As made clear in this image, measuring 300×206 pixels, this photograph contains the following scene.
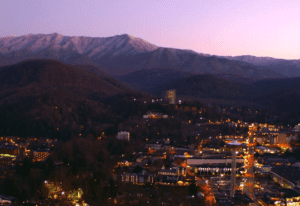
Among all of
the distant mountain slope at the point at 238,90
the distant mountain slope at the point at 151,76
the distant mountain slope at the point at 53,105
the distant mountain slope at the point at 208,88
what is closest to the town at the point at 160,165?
the distant mountain slope at the point at 53,105

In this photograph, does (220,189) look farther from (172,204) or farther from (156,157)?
(156,157)

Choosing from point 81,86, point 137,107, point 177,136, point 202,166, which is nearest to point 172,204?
point 202,166

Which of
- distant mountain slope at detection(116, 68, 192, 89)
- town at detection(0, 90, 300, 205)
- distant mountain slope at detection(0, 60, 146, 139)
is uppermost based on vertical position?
distant mountain slope at detection(116, 68, 192, 89)

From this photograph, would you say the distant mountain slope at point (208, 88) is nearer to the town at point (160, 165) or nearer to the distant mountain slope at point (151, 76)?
the distant mountain slope at point (151, 76)

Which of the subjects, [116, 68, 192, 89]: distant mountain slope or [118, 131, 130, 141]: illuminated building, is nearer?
[118, 131, 130, 141]: illuminated building

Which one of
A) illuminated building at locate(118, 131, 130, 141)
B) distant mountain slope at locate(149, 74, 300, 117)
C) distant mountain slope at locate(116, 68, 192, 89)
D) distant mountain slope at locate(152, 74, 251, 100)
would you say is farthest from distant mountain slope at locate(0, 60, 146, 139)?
distant mountain slope at locate(116, 68, 192, 89)

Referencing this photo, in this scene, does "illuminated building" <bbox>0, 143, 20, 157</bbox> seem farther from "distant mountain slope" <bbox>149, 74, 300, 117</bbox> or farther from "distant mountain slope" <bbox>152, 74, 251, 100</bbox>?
"distant mountain slope" <bbox>152, 74, 251, 100</bbox>

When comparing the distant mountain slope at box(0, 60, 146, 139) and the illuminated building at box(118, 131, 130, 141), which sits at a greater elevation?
the distant mountain slope at box(0, 60, 146, 139)

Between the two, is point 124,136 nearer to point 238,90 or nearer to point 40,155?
point 40,155
